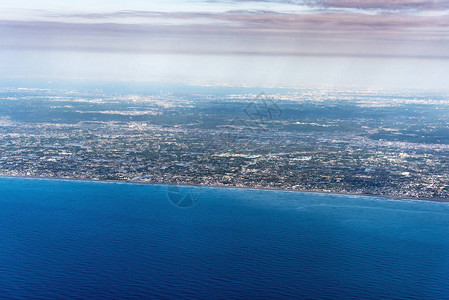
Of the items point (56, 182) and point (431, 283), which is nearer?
point (431, 283)

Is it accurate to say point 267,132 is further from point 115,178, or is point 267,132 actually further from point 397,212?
point 397,212

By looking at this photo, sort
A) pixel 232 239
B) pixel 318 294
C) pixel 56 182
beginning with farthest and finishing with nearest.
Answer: pixel 56 182 < pixel 232 239 < pixel 318 294

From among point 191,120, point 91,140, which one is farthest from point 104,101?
point 91,140

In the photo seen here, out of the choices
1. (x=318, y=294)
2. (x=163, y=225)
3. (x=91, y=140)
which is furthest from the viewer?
(x=91, y=140)

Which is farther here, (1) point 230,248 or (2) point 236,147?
(2) point 236,147

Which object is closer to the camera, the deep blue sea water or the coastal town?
the deep blue sea water

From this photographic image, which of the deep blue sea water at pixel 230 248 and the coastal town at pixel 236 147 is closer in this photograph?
the deep blue sea water at pixel 230 248

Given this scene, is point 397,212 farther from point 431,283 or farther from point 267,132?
point 267,132
